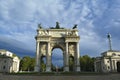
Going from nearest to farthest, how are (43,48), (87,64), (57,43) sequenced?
(43,48) < (57,43) < (87,64)

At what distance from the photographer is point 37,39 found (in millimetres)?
53094

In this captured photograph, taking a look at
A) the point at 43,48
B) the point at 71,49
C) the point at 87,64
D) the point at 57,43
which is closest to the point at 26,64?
the point at 87,64

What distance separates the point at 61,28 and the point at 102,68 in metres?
25.3

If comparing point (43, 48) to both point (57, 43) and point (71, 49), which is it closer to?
point (57, 43)

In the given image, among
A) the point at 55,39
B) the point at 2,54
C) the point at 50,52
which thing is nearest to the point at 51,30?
the point at 55,39

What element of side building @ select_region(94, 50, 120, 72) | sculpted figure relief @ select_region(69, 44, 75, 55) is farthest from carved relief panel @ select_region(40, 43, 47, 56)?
side building @ select_region(94, 50, 120, 72)

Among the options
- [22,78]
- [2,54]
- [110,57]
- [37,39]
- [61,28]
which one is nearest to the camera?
[22,78]

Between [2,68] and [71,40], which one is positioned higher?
[71,40]

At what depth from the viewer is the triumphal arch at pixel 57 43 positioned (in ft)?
172

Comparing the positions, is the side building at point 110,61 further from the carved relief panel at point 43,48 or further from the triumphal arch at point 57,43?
the carved relief panel at point 43,48

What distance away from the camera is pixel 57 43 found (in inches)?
2153

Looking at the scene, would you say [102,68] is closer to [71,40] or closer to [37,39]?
[71,40]

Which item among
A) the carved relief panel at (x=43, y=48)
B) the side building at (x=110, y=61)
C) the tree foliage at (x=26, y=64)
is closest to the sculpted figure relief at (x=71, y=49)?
the carved relief panel at (x=43, y=48)

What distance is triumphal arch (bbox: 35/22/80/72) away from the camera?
172 ft
